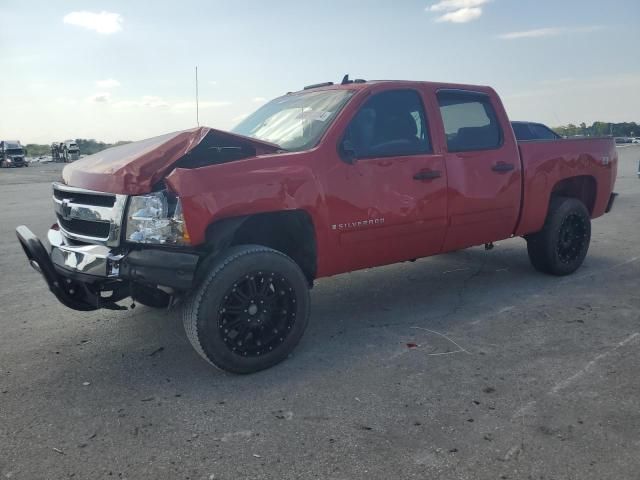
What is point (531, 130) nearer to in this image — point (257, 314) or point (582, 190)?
point (582, 190)

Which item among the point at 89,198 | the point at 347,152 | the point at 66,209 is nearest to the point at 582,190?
the point at 347,152

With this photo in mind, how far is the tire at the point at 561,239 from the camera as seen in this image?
5609 mm

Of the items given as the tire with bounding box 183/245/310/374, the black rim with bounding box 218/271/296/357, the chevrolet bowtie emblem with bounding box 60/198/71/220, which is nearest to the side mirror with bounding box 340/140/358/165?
the tire with bounding box 183/245/310/374

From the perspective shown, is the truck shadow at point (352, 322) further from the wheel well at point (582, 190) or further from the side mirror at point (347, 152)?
the side mirror at point (347, 152)

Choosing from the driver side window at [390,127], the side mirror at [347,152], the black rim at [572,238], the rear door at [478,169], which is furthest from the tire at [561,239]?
the side mirror at [347,152]

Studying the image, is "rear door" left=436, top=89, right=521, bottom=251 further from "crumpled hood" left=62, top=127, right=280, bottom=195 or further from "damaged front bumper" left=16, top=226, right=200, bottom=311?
"damaged front bumper" left=16, top=226, right=200, bottom=311

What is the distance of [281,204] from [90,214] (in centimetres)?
122

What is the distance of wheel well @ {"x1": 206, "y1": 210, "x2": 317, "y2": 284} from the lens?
3.67 metres

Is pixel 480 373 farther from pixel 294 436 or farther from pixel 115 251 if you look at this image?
pixel 115 251

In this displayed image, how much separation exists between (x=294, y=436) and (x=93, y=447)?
1.01 metres

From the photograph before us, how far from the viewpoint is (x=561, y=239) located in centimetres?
577

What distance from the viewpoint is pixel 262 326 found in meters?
3.67

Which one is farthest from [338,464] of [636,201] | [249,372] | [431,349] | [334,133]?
[636,201]

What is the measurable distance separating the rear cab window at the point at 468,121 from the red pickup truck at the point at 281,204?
0.01m
